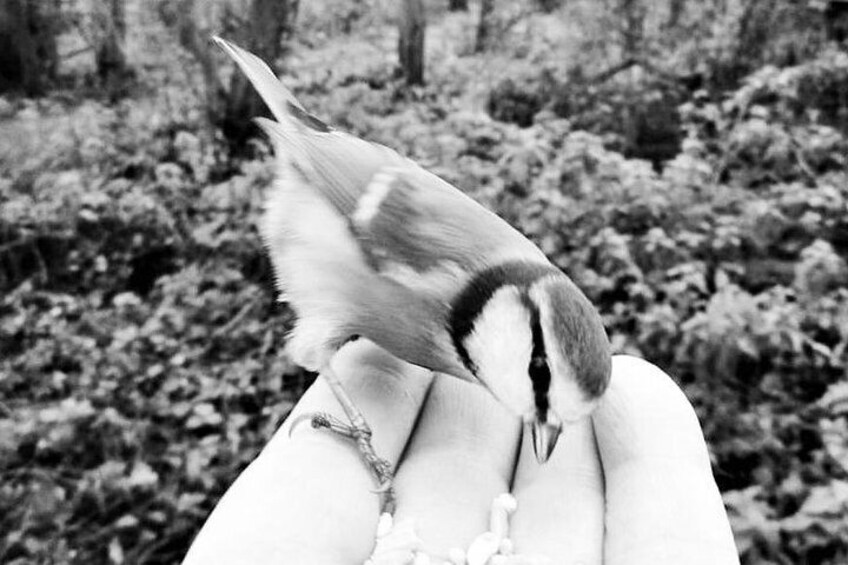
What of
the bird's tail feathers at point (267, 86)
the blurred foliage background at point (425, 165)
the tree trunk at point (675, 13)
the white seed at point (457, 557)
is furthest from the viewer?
the tree trunk at point (675, 13)

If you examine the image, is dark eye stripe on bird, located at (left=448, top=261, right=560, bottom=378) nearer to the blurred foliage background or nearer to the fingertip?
the fingertip

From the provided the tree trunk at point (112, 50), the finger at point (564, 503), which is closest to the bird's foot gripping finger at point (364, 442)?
the finger at point (564, 503)

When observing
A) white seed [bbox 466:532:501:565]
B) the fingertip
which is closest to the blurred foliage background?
the fingertip

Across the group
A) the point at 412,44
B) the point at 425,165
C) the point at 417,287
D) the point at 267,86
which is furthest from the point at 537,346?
the point at 412,44

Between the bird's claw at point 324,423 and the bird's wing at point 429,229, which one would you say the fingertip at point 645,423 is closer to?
the bird's wing at point 429,229

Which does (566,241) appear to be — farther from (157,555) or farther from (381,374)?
(157,555)

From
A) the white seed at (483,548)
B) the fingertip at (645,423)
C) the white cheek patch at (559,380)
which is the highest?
the white cheek patch at (559,380)

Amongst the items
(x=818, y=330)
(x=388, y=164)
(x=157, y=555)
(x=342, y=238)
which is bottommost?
(x=157, y=555)

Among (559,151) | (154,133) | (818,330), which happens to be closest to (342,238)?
(818,330)
